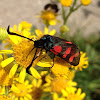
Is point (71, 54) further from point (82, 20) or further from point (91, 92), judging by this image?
point (82, 20)

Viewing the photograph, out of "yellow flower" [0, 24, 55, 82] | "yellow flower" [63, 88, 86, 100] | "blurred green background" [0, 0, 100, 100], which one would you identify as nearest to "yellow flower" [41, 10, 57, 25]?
"blurred green background" [0, 0, 100, 100]

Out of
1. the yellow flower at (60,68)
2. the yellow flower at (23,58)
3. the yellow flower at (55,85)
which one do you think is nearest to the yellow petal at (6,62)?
the yellow flower at (23,58)

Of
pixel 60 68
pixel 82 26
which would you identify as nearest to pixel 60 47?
pixel 60 68

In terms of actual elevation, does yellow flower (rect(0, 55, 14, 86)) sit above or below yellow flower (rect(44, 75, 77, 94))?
above

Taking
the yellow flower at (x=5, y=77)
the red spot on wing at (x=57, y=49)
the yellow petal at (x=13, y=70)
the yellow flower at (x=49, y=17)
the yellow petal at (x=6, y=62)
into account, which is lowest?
the yellow flower at (x=5, y=77)

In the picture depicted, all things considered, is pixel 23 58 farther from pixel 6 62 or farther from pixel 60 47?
pixel 60 47

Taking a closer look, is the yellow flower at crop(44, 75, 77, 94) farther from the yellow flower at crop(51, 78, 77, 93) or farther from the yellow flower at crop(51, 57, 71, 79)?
the yellow flower at crop(51, 57, 71, 79)

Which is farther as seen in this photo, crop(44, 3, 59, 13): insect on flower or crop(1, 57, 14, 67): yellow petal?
crop(44, 3, 59, 13): insect on flower

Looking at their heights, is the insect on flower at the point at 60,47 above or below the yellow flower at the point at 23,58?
above

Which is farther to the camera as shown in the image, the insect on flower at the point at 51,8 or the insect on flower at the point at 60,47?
the insect on flower at the point at 51,8

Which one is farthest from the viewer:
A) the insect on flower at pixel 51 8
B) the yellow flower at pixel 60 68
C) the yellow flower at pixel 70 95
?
the insect on flower at pixel 51 8

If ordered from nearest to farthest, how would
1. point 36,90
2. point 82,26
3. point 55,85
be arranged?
point 36,90 < point 55,85 < point 82,26

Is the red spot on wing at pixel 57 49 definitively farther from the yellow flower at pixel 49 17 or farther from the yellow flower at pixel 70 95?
the yellow flower at pixel 49 17
